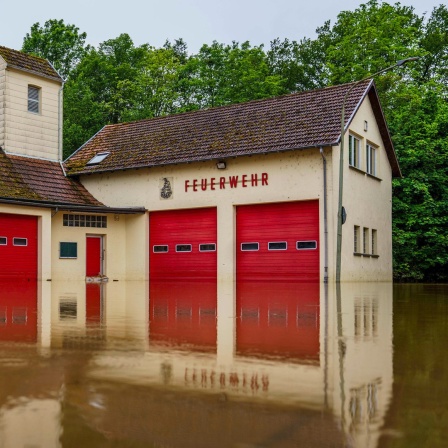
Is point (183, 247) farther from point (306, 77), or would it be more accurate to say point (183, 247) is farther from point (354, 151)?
point (306, 77)

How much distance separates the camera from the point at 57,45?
58.4 metres

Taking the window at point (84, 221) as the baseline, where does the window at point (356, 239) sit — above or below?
below

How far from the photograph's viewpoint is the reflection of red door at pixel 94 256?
1176 inches

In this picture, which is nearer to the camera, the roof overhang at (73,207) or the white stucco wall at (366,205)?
the roof overhang at (73,207)

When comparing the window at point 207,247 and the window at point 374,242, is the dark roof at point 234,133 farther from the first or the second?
the window at point 374,242

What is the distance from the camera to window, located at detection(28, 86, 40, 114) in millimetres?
30922

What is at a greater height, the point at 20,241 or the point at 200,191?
the point at 200,191

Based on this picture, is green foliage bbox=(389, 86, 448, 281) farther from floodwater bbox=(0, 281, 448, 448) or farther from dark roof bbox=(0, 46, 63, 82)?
floodwater bbox=(0, 281, 448, 448)

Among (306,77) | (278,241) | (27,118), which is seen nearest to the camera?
(278,241)

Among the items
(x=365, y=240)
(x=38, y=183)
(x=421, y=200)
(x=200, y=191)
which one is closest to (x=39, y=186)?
(x=38, y=183)

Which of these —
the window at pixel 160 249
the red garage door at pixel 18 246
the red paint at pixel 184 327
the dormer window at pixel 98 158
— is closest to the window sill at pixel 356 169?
the window at pixel 160 249

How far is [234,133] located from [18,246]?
32.7 ft

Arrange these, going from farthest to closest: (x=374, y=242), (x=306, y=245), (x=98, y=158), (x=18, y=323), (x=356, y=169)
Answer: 1. (x=98, y=158)
2. (x=374, y=242)
3. (x=356, y=169)
4. (x=306, y=245)
5. (x=18, y=323)

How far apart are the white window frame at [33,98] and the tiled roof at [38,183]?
92.8 inches
